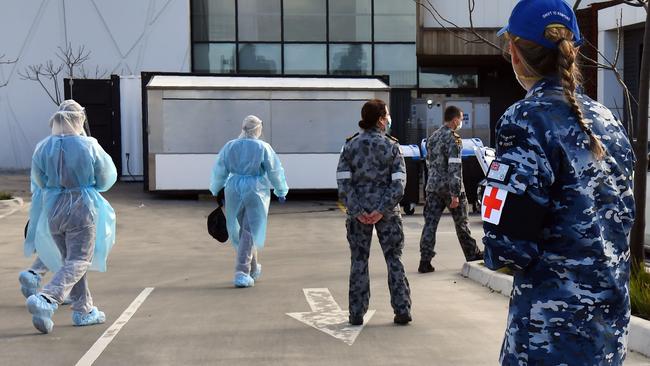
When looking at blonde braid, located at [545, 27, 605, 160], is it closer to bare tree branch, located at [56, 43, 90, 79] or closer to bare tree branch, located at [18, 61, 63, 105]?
bare tree branch, located at [56, 43, 90, 79]

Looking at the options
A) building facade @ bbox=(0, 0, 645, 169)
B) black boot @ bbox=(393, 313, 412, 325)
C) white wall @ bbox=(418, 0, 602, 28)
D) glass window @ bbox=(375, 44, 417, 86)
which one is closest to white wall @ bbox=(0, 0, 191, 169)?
building facade @ bbox=(0, 0, 645, 169)

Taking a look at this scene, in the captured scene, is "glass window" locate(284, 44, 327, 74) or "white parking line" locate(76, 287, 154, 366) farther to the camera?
"glass window" locate(284, 44, 327, 74)

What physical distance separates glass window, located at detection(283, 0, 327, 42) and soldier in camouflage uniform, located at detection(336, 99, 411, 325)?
25.2 metres

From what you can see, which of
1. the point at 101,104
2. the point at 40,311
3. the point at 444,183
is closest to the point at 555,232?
the point at 40,311

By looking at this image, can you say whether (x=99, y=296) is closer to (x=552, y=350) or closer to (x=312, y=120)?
(x=552, y=350)

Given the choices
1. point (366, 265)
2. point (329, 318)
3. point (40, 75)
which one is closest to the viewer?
point (366, 265)

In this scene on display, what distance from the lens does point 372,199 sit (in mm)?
7371

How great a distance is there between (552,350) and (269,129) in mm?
20100

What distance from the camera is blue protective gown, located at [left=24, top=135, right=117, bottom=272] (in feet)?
25.6

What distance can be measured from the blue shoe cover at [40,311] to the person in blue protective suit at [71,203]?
277 millimetres

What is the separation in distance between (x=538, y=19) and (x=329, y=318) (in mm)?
5473

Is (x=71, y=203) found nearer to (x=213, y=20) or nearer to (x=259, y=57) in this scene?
(x=259, y=57)

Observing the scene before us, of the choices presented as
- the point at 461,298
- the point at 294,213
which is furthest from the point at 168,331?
the point at 294,213

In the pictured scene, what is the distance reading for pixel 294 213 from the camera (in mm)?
19688
